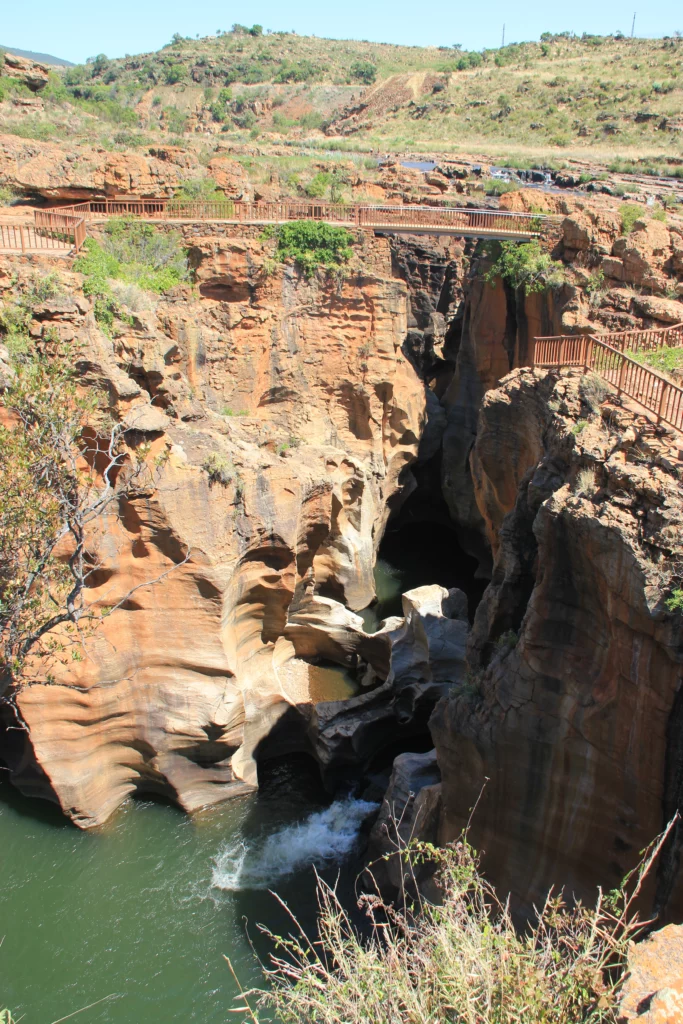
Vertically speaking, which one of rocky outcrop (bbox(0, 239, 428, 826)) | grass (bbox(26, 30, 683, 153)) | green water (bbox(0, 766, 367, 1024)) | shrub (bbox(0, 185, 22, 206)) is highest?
grass (bbox(26, 30, 683, 153))

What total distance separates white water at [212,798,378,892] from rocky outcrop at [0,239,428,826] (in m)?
1.29

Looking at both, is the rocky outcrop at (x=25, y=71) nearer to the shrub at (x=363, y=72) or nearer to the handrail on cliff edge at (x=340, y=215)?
the handrail on cliff edge at (x=340, y=215)

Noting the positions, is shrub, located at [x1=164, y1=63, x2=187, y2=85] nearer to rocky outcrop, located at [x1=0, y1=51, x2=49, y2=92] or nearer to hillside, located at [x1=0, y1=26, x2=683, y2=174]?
hillside, located at [x1=0, y1=26, x2=683, y2=174]

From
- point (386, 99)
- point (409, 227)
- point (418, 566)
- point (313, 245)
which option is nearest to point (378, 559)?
point (418, 566)

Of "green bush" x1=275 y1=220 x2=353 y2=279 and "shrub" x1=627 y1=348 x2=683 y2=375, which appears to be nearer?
"shrub" x1=627 y1=348 x2=683 y2=375

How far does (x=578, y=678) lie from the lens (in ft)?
28.0

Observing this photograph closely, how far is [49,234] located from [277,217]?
19.6 feet

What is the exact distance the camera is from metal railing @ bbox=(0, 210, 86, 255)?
15430 millimetres

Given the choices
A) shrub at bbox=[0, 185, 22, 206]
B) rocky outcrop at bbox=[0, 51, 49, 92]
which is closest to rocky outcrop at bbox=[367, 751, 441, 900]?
shrub at bbox=[0, 185, 22, 206]

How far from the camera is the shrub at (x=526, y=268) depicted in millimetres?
17484

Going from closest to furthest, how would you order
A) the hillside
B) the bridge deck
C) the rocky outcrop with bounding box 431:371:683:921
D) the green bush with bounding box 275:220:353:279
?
1. the rocky outcrop with bounding box 431:371:683:921
2. the bridge deck
3. the green bush with bounding box 275:220:353:279
4. the hillside

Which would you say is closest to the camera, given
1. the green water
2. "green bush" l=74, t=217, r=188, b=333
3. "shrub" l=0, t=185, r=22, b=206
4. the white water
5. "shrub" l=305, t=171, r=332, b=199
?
the green water

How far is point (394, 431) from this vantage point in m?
21.2

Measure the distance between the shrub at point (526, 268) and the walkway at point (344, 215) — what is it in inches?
25.0
